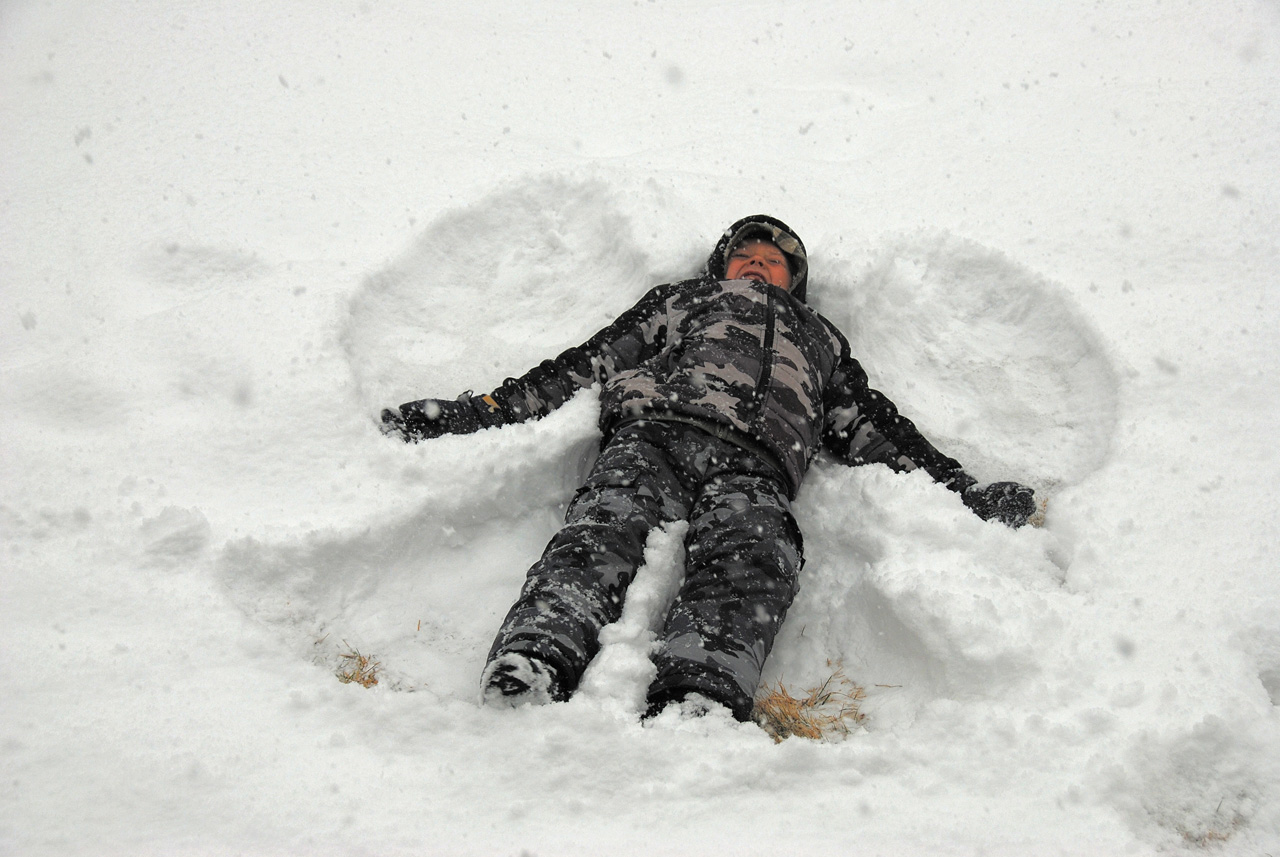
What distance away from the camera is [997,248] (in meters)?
3.44

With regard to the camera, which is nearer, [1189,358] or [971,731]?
[971,731]

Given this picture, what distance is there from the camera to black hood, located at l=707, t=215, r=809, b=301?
336 centimetres

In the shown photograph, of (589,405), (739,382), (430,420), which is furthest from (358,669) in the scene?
(739,382)

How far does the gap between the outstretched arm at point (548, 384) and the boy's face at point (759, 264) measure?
30 cm

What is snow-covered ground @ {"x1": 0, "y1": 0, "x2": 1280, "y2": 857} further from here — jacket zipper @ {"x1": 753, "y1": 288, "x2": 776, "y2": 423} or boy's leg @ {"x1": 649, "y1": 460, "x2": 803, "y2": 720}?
jacket zipper @ {"x1": 753, "y1": 288, "x2": 776, "y2": 423}

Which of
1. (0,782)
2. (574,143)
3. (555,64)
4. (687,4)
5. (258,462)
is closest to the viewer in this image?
(0,782)

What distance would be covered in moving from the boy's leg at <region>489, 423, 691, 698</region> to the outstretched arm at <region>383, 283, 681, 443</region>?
0.40 meters

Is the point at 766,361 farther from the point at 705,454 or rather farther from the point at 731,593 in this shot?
the point at 731,593

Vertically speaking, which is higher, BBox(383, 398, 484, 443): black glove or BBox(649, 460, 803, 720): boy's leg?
BBox(383, 398, 484, 443): black glove

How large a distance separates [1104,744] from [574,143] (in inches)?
133

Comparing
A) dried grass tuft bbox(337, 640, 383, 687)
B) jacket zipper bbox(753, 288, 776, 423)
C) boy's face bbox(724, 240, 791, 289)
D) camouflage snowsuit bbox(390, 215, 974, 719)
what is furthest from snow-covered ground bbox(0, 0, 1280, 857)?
jacket zipper bbox(753, 288, 776, 423)

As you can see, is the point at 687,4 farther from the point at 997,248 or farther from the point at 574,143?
the point at 997,248

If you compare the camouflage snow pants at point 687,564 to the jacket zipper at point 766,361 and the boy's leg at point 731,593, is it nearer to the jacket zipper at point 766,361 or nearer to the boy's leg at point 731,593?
the boy's leg at point 731,593

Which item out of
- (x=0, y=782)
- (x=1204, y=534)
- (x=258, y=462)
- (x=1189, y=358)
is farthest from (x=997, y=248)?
(x=0, y=782)
